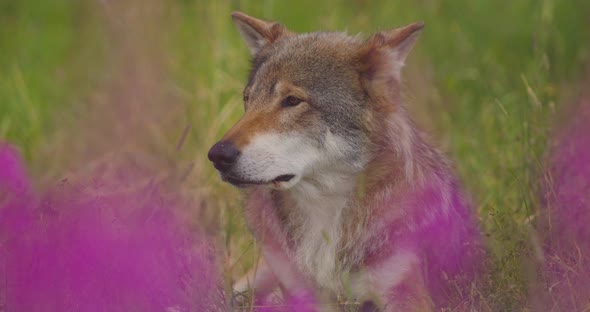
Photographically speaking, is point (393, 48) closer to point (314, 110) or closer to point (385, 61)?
point (385, 61)

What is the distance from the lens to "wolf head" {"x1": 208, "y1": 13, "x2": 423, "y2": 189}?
3545mm

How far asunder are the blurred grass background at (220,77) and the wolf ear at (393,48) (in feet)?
4.74

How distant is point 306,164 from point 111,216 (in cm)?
117

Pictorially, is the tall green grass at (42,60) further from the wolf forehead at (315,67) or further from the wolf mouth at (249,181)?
the wolf mouth at (249,181)

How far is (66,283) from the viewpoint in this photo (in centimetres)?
209

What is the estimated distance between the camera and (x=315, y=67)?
3.84 m

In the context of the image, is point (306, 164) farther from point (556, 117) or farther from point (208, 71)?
point (208, 71)

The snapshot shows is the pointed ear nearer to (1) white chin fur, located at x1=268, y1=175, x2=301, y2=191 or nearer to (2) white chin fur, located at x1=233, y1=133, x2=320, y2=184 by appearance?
(2) white chin fur, located at x1=233, y1=133, x2=320, y2=184

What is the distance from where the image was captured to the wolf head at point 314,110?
11.6ft

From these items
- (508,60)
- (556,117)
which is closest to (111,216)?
(556,117)

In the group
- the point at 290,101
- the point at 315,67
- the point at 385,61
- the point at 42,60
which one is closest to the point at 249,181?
the point at 290,101

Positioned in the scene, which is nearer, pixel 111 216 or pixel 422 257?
pixel 111 216

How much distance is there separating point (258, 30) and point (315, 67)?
57 centimetres

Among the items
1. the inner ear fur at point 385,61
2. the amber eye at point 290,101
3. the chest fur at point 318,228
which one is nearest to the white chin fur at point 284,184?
the chest fur at point 318,228
